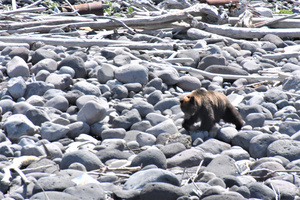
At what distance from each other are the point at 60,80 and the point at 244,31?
571 centimetres

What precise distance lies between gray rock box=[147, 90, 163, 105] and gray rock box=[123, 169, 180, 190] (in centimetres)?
308

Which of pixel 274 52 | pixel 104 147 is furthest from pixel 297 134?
pixel 274 52

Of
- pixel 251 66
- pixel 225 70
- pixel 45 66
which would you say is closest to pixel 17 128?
pixel 45 66

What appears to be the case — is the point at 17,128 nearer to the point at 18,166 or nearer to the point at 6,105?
the point at 6,105

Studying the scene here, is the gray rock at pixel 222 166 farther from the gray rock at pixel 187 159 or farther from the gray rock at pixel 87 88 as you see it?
the gray rock at pixel 87 88

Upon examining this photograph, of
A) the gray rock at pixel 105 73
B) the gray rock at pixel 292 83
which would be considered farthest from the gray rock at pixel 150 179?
the gray rock at pixel 292 83

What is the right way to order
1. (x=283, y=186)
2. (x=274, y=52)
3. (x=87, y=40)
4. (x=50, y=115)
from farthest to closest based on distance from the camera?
(x=274, y=52)
(x=87, y=40)
(x=50, y=115)
(x=283, y=186)

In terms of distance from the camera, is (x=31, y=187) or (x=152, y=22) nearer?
(x=31, y=187)

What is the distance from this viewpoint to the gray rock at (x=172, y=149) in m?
4.82

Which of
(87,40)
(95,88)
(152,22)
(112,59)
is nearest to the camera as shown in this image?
(95,88)

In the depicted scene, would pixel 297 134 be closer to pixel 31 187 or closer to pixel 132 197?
pixel 132 197

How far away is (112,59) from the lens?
8.83 meters

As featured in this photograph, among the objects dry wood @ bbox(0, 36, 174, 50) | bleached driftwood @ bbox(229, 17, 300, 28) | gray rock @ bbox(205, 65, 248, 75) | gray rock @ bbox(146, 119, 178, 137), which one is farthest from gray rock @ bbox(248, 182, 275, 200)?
bleached driftwood @ bbox(229, 17, 300, 28)

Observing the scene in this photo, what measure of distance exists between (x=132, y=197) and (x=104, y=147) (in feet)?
5.04
